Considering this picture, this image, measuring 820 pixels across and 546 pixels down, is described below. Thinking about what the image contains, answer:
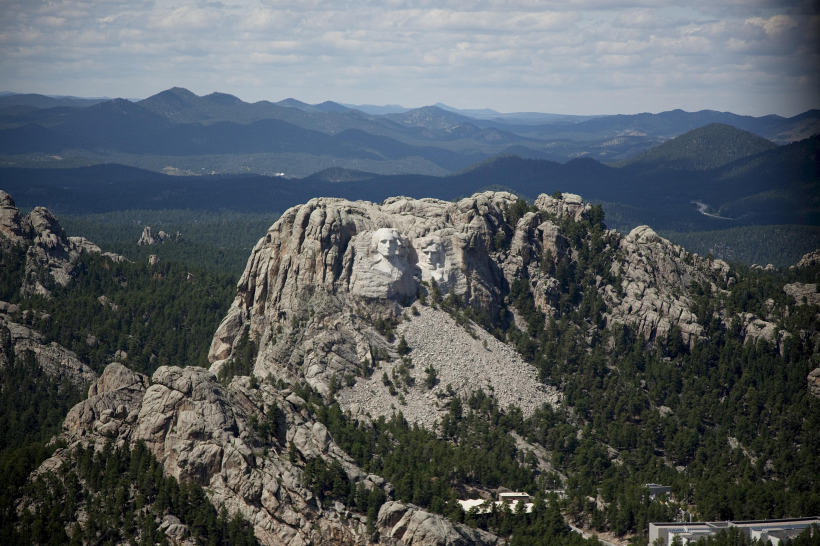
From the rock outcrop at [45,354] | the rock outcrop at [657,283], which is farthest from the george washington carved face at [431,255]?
the rock outcrop at [45,354]

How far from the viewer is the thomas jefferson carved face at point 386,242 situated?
12788cm

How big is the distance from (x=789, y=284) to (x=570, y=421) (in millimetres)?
52980

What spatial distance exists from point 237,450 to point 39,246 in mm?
109134

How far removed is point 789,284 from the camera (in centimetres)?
15800

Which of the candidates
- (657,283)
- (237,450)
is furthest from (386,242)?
(657,283)

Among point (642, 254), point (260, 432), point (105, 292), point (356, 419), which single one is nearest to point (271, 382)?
point (356, 419)

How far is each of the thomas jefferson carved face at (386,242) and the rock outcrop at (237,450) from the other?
3110 cm

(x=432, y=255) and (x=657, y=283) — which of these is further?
(x=657, y=283)

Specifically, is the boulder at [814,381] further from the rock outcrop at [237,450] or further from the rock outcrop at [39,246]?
the rock outcrop at [39,246]

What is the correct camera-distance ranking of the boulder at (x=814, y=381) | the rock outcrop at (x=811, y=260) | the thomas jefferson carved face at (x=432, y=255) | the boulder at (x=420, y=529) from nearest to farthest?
the boulder at (x=420, y=529) → the boulder at (x=814, y=381) → the thomas jefferson carved face at (x=432, y=255) → the rock outcrop at (x=811, y=260)

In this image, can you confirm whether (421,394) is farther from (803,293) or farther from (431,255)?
(803,293)

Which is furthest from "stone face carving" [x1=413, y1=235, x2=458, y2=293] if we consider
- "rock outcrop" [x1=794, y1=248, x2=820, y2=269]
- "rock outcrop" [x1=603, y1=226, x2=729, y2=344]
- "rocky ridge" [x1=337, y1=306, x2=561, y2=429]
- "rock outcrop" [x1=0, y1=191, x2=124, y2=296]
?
"rock outcrop" [x1=794, y1=248, x2=820, y2=269]

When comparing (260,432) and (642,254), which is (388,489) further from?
(642,254)

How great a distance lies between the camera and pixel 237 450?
3674 inches
